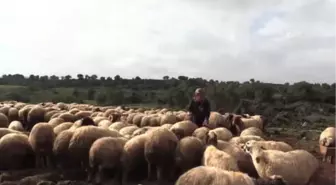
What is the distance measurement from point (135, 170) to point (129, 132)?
3.83m

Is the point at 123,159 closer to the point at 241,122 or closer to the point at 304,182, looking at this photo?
the point at 304,182

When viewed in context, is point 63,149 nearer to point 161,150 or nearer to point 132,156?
point 132,156

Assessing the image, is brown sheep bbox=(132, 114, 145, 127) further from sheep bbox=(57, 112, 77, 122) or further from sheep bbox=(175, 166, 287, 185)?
sheep bbox=(175, 166, 287, 185)

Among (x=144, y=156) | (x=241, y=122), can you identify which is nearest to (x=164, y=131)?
(x=144, y=156)

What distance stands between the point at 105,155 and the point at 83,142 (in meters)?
1.41

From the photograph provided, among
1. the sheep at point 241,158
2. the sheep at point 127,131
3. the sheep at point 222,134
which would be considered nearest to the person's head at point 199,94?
the sheep at point 222,134

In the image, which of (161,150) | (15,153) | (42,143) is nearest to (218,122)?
(42,143)

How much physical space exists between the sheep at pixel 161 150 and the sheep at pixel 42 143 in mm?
4243

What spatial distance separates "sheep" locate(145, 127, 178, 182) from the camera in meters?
13.5

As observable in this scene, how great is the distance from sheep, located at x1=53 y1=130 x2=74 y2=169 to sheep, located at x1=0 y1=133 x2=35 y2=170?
4.37 ft

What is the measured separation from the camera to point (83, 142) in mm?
14891

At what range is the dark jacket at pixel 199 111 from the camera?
18.4 m

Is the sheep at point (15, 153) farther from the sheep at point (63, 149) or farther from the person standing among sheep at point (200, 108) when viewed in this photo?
the person standing among sheep at point (200, 108)

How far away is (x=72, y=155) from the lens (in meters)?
15.2
